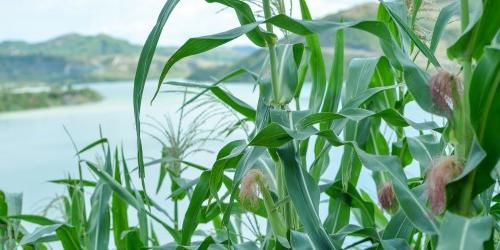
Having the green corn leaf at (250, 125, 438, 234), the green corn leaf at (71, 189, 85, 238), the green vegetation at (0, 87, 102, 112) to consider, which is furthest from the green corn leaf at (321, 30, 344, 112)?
the green vegetation at (0, 87, 102, 112)

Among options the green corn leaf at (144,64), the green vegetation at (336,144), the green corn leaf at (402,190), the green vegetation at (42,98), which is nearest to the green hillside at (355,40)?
the green vegetation at (336,144)

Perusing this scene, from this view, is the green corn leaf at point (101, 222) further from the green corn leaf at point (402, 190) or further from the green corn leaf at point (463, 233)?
the green corn leaf at point (463, 233)

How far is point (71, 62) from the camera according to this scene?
425 cm

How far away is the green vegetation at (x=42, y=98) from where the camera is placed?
3699 mm

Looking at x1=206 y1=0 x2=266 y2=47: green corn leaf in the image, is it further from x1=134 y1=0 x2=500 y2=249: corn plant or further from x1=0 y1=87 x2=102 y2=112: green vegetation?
x1=0 y1=87 x2=102 y2=112: green vegetation

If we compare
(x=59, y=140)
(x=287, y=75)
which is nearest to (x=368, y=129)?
(x=287, y=75)

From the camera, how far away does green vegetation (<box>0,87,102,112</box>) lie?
3699 mm

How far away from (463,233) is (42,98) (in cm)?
357

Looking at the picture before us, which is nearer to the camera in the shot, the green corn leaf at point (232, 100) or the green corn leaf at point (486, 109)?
the green corn leaf at point (486, 109)

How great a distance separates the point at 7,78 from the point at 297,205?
384 centimetres

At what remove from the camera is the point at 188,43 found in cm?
54

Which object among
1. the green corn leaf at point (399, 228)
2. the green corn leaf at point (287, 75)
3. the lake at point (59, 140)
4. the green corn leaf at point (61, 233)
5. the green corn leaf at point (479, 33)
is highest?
the green corn leaf at point (479, 33)

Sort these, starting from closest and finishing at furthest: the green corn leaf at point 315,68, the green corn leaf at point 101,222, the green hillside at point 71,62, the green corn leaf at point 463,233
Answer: the green corn leaf at point 463,233, the green corn leaf at point 315,68, the green corn leaf at point 101,222, the green hillside at point 71,62

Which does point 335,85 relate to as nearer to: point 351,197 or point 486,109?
point 351,197
